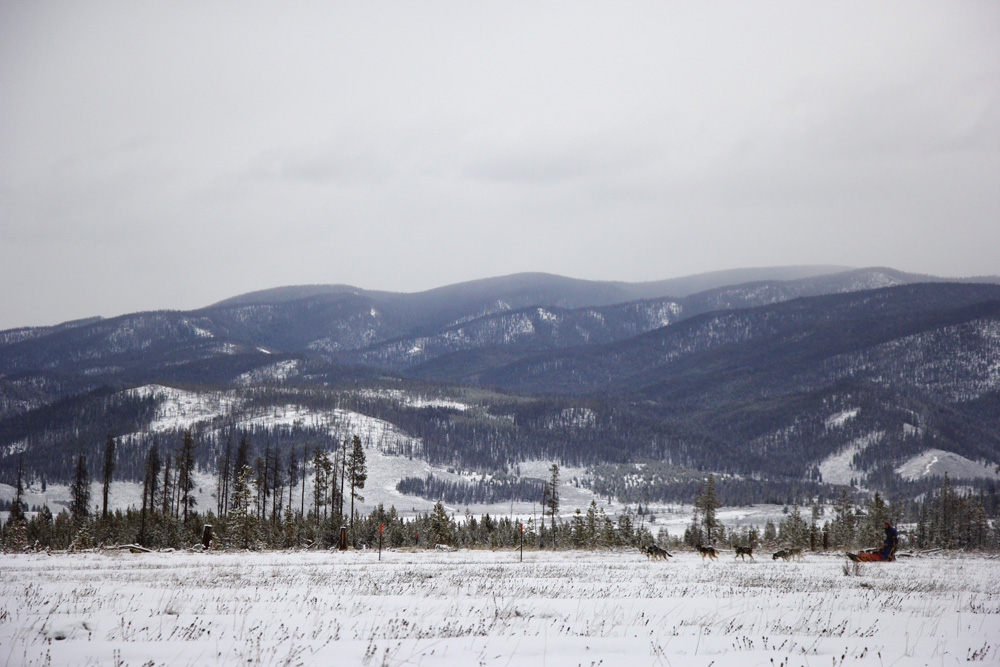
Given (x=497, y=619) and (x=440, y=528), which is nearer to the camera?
(x=497, y=619)

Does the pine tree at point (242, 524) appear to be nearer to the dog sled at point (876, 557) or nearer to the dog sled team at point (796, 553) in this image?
the dog sled team at point (796, 553)

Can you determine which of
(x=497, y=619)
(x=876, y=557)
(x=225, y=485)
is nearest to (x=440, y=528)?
(x=225, y=485)

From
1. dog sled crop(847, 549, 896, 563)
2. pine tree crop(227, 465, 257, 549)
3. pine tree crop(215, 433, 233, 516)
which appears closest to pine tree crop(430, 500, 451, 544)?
pine tree crop(227, 465, 257, 549)

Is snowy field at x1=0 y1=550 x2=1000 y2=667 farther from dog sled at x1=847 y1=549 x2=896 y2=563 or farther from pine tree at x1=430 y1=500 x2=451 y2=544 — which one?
pine tree at x1=430 y1=500 x2=451 y2=544

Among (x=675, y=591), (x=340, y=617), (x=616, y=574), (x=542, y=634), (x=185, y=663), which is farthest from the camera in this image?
(x=616, y=574)

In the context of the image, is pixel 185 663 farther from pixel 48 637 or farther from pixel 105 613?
pixel 105 613

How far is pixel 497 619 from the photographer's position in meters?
15.6

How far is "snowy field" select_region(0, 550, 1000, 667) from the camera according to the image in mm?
12250

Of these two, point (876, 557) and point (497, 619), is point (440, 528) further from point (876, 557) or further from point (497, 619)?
point (497, 619)

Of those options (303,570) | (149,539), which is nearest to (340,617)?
(303,570)

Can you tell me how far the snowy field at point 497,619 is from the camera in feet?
40.2

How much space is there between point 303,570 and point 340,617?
13487mm

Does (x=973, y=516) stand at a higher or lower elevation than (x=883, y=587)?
Result: lower

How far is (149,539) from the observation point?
6475cm
